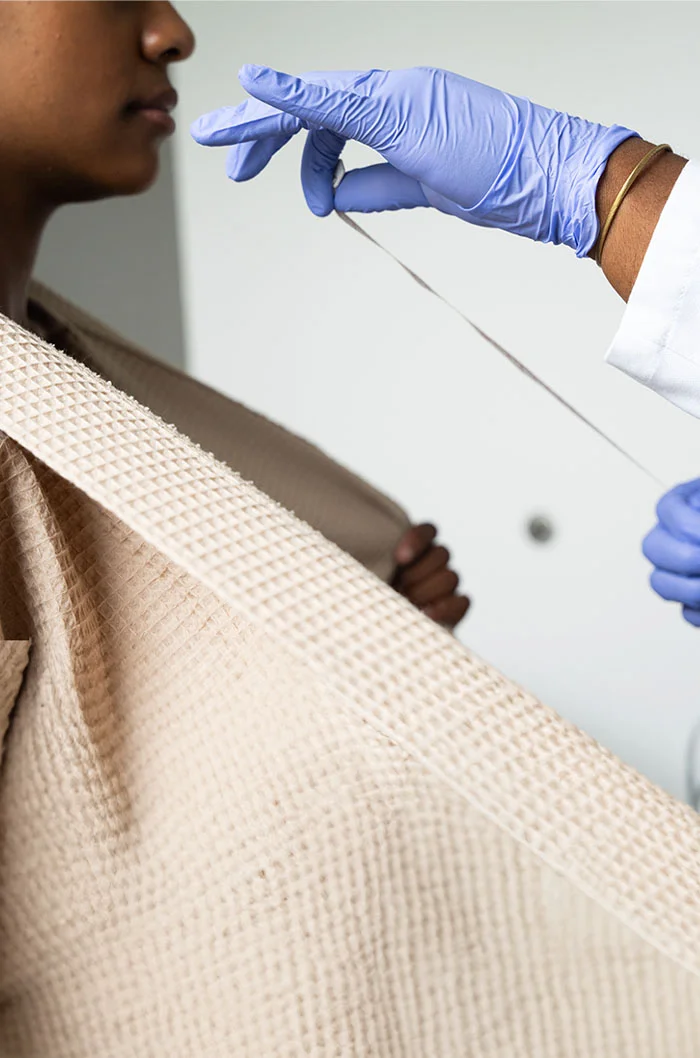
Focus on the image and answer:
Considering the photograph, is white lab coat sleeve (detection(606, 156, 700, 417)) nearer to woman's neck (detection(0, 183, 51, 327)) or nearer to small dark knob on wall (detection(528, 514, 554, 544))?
woman's neck (detection(0, 183, 51, 327))

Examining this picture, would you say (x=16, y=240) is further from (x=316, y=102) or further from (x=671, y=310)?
(x=671, y=310)

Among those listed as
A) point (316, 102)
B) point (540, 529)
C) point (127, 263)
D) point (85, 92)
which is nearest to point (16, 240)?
point (85, 92)

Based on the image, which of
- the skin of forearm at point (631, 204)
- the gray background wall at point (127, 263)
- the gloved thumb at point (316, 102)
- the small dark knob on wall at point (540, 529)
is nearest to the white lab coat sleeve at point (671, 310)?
the skin of forearm at point (631, 204)

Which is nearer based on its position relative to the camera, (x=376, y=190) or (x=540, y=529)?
(x=376, y=190)

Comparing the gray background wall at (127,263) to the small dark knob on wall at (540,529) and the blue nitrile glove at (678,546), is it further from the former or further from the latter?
the blue nitrile glove at (678,546)

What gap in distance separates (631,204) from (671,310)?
7 cm

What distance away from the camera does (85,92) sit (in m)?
0.71

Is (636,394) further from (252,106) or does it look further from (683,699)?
(252,106)

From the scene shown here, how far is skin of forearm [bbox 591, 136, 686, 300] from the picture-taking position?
614 millimetres

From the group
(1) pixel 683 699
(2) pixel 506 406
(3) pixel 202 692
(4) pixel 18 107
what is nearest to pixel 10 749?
(3) pixel 202 692

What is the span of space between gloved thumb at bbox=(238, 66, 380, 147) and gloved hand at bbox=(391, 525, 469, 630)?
17.3 inches

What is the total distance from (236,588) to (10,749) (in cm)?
18

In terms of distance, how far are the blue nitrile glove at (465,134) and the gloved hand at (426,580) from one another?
1.28 ft

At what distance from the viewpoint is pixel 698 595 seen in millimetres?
699
